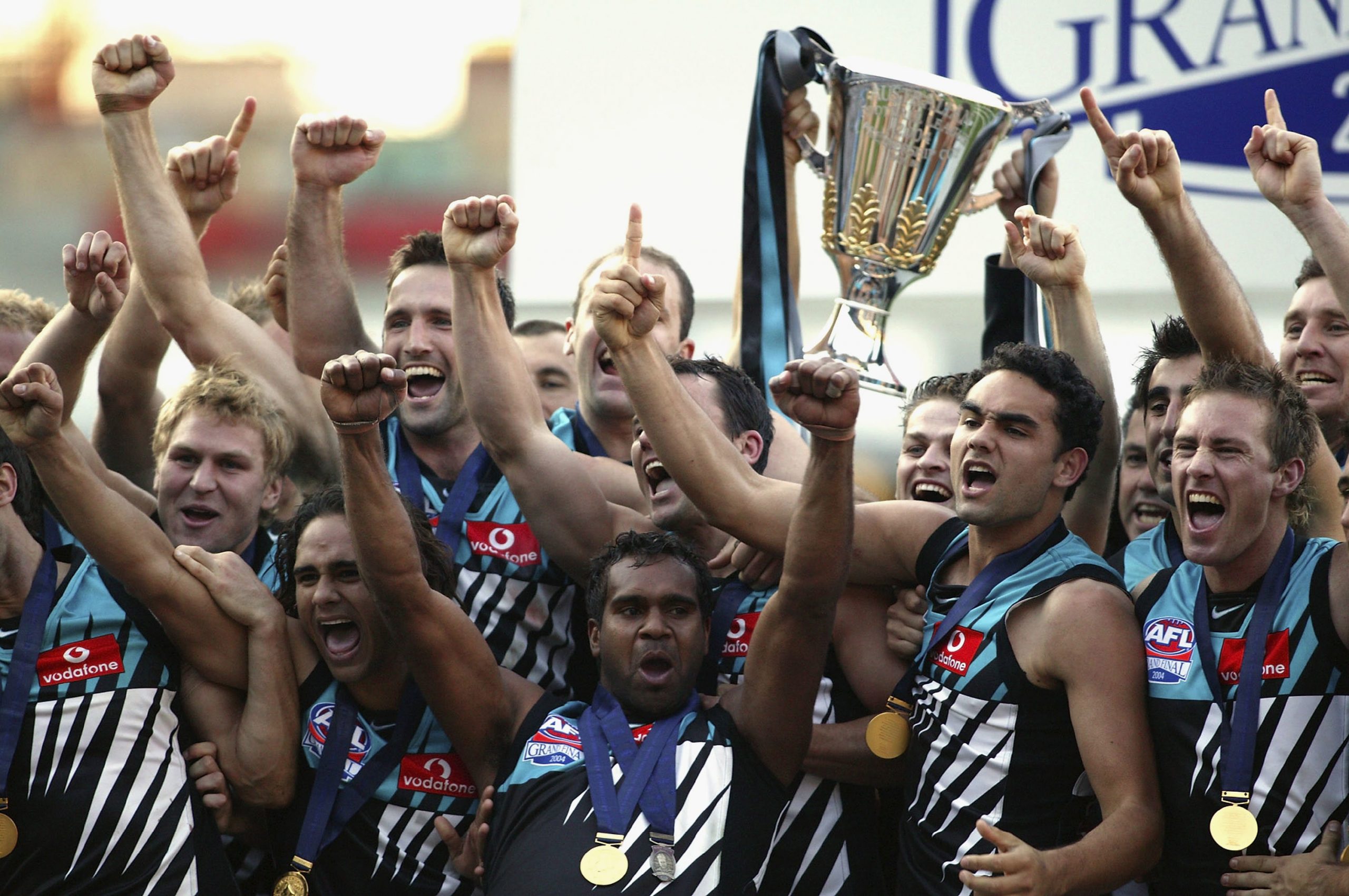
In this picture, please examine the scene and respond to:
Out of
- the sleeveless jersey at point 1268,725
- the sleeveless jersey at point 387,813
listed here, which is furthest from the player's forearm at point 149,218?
the sleeveless jersey at point 1268,725

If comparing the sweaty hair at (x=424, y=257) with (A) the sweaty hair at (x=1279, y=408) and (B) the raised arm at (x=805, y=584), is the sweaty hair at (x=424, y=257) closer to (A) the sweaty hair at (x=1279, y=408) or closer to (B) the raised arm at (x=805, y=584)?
(B) the raised arm at (x=805, y=584)

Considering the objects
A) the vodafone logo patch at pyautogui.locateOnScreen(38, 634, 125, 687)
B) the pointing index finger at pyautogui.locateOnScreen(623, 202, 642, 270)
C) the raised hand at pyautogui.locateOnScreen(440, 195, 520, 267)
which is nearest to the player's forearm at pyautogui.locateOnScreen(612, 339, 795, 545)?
the pointing index finger at pyautogui.locateOnScreen(623, 202, 642, 270)

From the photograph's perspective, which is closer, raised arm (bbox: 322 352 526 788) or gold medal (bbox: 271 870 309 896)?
raised arm (bbox: 322 352 526 788)

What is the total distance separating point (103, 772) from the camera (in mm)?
3311

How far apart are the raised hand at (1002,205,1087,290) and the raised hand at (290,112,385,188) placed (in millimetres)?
1590

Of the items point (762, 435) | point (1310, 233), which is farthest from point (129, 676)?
point (1310, 233)

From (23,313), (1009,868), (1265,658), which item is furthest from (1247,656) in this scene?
(23,313)

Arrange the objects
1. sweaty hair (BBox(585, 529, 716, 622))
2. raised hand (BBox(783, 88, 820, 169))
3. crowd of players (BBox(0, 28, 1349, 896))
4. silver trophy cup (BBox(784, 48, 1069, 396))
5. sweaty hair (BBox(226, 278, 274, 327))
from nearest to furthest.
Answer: crowd of players (BBox(0, 28, 1349, 896))
sweaty hair (BBox(585, 529, 716, 622))
silver trophy cup (BBox(784, 48, 1069, 396))
raised hand (BBox(783, 88, 820, 169))
sweaty hair (BBox(226, 278, 274, 327))

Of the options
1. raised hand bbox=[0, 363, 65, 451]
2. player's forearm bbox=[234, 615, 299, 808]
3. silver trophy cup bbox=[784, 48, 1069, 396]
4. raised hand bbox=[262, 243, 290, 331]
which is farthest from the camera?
raised hand bbox=[262, 243, 290, 331]

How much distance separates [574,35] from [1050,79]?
5.14 feet

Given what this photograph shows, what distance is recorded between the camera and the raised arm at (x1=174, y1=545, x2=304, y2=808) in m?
3.37

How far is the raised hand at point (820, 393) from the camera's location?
9.51 feet

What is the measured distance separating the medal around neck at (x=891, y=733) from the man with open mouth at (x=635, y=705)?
16cm

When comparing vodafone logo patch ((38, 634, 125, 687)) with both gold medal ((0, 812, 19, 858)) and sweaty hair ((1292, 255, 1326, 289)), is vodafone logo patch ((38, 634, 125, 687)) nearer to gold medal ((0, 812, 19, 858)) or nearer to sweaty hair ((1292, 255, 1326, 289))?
gold medal ((0, 812, 19, 858))
